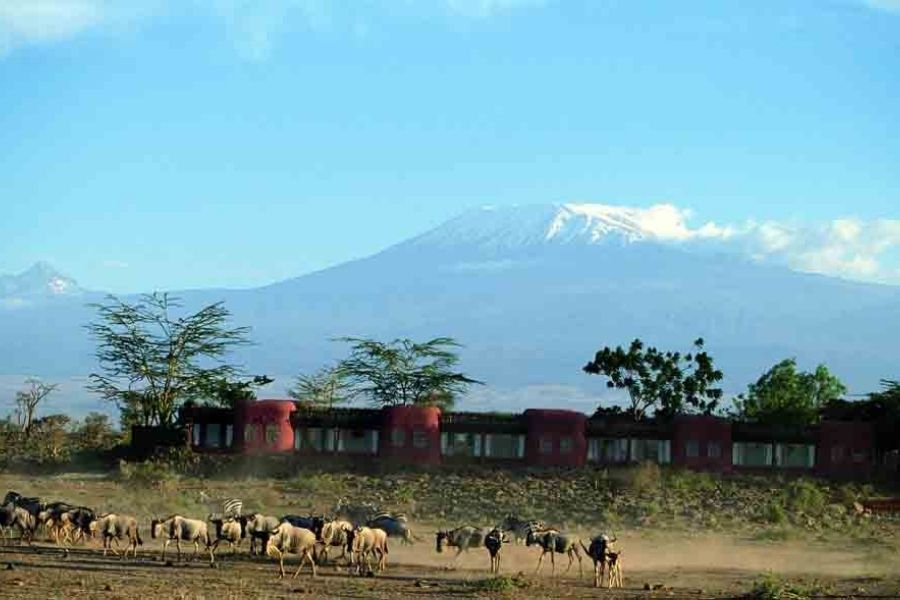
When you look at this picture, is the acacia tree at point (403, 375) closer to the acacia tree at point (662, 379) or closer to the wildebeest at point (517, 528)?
the acacia tree at point (662, 379)

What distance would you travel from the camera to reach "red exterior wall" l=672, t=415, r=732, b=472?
72.3 metres

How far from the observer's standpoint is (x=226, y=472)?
71.1m

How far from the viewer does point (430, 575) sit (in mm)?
45312

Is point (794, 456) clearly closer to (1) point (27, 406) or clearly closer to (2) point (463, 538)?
(2) point (463, 538)

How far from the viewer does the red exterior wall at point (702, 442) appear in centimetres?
7231

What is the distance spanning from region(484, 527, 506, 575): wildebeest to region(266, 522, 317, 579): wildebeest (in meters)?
5.02

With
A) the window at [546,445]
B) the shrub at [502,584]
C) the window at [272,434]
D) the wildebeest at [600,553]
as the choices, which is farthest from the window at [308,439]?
the shrub at [502,584]

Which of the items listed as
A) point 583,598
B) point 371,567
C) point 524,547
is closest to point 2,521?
point 371,567

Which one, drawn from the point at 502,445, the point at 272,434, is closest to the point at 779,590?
the point at 502,445

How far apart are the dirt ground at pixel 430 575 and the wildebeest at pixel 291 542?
499mm

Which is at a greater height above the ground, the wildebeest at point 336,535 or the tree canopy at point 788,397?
the tree canopy at point 788,397

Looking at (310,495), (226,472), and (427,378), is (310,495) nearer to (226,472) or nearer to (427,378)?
(226,472)

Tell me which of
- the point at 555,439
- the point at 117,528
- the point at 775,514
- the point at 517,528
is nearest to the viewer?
the point at 117,528

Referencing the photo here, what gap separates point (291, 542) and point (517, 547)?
31.0ft
